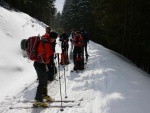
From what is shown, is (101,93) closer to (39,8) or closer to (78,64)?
(78,64)

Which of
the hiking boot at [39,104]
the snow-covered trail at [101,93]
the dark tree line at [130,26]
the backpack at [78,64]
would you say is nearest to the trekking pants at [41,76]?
the hiking boot at [39,104]

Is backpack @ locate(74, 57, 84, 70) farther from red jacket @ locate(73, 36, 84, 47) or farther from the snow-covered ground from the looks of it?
red jacket @ locate(73, 36, 84, 47)

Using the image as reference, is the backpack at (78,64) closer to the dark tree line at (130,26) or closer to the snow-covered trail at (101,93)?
the snow-covered trail at (101,93)

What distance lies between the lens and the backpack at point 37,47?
7324 millimetres

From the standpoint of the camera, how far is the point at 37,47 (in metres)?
7.41

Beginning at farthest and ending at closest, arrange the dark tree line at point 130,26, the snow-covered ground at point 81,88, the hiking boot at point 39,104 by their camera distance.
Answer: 1. the dark tree line at point 130,26
2. the hiking boot at point 39,104
3. the snow-covered ground at point 81,88

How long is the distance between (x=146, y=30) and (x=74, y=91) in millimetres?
13709

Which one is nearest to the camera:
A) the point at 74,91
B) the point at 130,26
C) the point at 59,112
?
the point at 59,112

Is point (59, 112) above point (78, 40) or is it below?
below

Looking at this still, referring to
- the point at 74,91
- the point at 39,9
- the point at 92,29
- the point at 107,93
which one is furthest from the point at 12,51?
the point at 92,29

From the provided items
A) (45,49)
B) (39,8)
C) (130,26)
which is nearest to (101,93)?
(45,49)

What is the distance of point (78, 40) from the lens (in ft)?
45.2

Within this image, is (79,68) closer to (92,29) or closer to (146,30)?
(146,30)

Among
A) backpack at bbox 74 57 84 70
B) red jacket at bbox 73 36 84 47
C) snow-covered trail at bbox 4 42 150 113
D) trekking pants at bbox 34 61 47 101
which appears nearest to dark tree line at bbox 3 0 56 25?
red jacket at bbox 73 36 84 47
